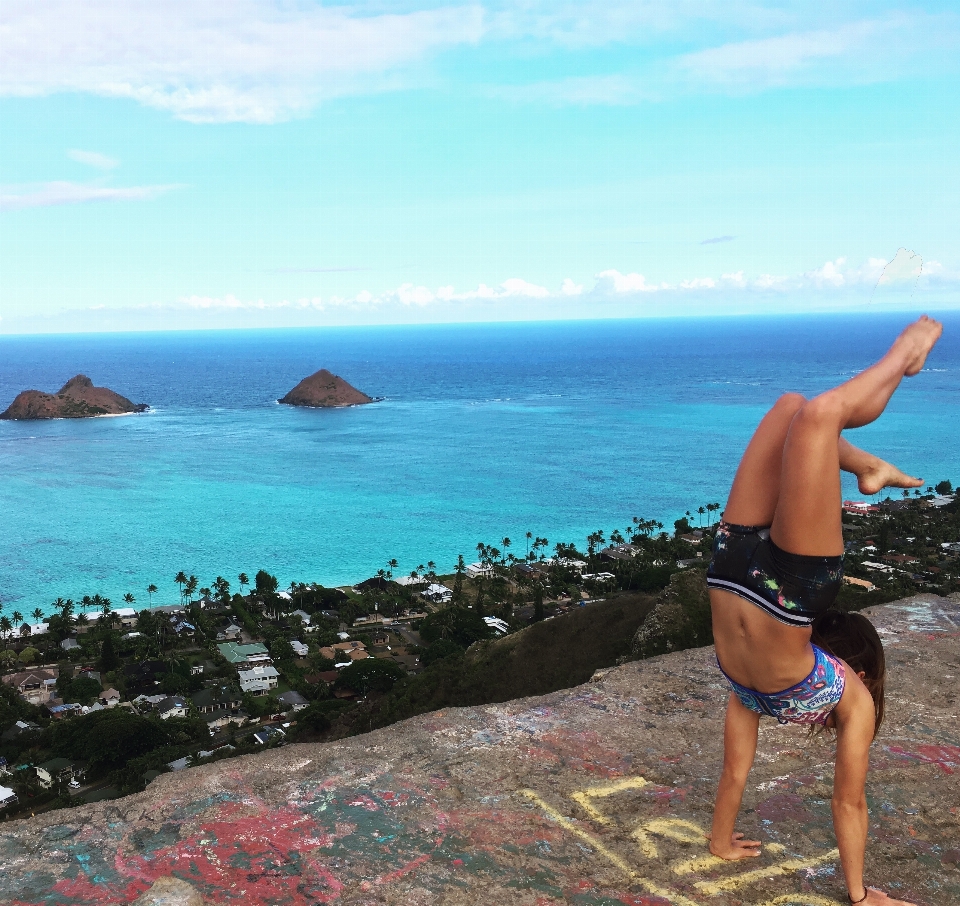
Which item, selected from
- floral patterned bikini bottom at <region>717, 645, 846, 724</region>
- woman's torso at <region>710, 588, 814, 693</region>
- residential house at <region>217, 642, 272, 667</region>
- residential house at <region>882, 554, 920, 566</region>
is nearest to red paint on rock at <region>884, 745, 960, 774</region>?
floral patterned bikini bottom at <region>717, 645, 846, 724</region>

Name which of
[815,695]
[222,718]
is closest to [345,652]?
[222,718]

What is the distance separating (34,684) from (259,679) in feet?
24.8

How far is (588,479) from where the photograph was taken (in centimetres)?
5750

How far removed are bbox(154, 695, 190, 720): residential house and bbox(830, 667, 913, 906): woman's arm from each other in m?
24.8

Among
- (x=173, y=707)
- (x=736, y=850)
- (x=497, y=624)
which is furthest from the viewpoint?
(x=497, y=624)

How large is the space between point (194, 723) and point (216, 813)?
22046 millimetres

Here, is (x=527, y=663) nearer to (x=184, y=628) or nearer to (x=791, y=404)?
(x=791, y=404)

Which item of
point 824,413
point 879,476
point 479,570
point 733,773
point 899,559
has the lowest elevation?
point 479,570

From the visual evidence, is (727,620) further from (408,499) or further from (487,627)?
(408,499)

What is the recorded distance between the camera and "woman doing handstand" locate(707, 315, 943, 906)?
2.72 meters

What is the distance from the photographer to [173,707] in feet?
83.7

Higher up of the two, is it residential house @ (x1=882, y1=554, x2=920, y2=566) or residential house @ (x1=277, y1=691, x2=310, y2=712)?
residential house @ (x1=882, y1=554, x2=920, y2=566)

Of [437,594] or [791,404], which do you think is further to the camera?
[437,594]

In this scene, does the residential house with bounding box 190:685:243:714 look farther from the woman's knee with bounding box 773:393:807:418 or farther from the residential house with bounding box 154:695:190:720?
the woman's knee with bounding box 773:393:807:418
